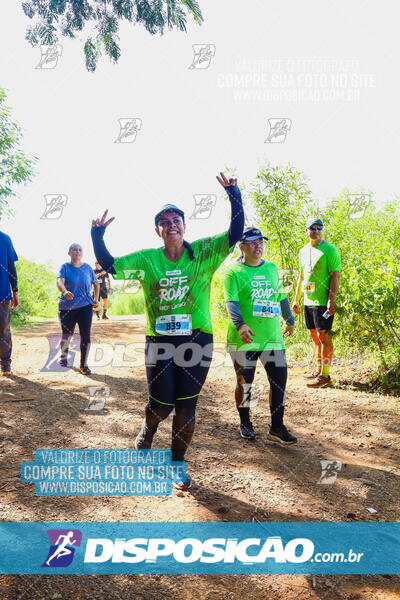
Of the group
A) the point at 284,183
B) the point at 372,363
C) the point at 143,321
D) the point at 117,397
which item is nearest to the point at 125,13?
the point at 284,183

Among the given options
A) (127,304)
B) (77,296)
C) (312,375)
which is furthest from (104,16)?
(127,304)

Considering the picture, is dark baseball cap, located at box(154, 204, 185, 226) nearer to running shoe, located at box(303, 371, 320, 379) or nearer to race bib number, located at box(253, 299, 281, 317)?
race bib number, located at box(253, 299, 281, 317)

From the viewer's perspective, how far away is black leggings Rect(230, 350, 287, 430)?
12.8 feet

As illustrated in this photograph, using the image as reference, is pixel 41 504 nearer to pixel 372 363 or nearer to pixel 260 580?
pixel 260 580

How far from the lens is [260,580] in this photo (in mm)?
2254

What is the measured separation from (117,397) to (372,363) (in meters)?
3.79

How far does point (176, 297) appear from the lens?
303cm

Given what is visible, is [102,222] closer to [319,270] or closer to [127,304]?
[319,270]

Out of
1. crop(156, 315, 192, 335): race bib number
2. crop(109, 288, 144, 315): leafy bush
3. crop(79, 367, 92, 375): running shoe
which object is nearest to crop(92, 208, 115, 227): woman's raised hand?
crop(156, 315, 192, 335): race bib number

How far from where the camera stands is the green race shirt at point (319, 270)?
5871mm

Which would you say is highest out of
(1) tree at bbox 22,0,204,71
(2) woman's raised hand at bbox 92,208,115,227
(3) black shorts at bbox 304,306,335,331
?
(1) tree at bbox 22,0,204,71

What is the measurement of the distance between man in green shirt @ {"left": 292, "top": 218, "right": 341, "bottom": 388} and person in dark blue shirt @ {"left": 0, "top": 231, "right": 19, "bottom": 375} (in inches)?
165

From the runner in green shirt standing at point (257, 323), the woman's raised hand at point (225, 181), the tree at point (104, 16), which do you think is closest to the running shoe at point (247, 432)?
the runner in green shirt standing at point (257, 323)

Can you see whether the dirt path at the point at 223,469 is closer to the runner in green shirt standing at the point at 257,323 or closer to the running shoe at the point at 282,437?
the running shoe at the point at 282,437
